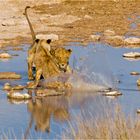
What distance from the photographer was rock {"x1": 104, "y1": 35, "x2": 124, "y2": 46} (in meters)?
20.2

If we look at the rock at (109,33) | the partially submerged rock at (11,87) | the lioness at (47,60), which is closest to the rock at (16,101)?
the partially submerged rock at (11,87)

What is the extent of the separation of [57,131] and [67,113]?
1274mm

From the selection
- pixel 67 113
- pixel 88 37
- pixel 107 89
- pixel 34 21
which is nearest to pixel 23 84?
pixel 107 89

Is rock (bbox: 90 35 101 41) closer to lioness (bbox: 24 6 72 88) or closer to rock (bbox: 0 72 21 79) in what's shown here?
rock (bbox: 0 72 21 79)

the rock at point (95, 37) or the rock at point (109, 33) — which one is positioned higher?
the rock at point (95, 37)

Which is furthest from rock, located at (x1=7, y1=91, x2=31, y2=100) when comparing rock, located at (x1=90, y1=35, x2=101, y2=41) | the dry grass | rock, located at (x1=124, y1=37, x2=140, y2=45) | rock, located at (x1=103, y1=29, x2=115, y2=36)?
rock, located at (x1=103, y1=29, x2=115, y2=36)

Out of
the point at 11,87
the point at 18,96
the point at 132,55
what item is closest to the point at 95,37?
the point at 132,55

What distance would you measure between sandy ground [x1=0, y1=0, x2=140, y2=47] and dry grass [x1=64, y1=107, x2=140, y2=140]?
1098 centimetres

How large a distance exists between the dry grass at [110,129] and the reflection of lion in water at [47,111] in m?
1.62

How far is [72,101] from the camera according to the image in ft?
42.4

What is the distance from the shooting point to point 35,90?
46.0ft

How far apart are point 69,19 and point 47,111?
43.4 ft

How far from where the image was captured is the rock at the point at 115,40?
66.4 ft

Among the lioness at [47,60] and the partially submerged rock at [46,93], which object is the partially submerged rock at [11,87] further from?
the partially submerged rock at [46,93]
